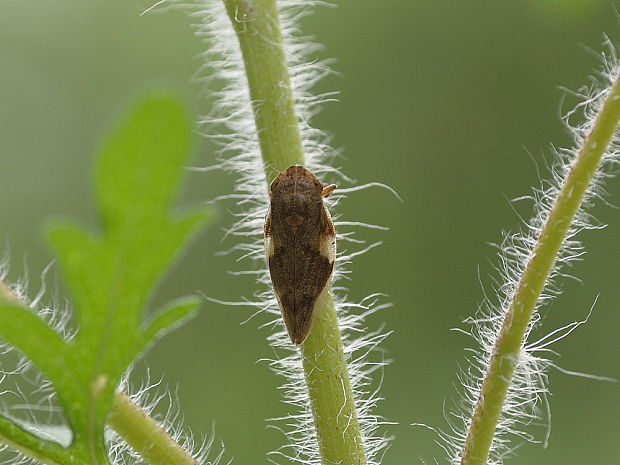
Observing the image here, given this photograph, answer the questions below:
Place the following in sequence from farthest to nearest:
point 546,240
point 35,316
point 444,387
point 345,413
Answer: point 444,387 < point 345,413 < point 546,240 < point 35,316

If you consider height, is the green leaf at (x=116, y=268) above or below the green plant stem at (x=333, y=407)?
above

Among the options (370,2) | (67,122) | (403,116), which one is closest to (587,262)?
(403,116)

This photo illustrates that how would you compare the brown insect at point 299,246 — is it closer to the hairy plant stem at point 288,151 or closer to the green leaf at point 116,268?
the hairy plant stem at point 288,151

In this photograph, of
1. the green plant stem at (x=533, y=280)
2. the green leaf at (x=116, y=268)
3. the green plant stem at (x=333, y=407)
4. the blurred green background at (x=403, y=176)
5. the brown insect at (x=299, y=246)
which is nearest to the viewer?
the green leaf at (x=116, y=268)

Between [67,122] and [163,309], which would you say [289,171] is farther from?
A: [67,122]

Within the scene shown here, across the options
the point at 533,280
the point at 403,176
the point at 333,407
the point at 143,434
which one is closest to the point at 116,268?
the point at 143,434

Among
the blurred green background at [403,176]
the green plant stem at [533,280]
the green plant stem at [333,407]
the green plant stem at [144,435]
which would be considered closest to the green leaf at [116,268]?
the green plant stem at [144,435]
